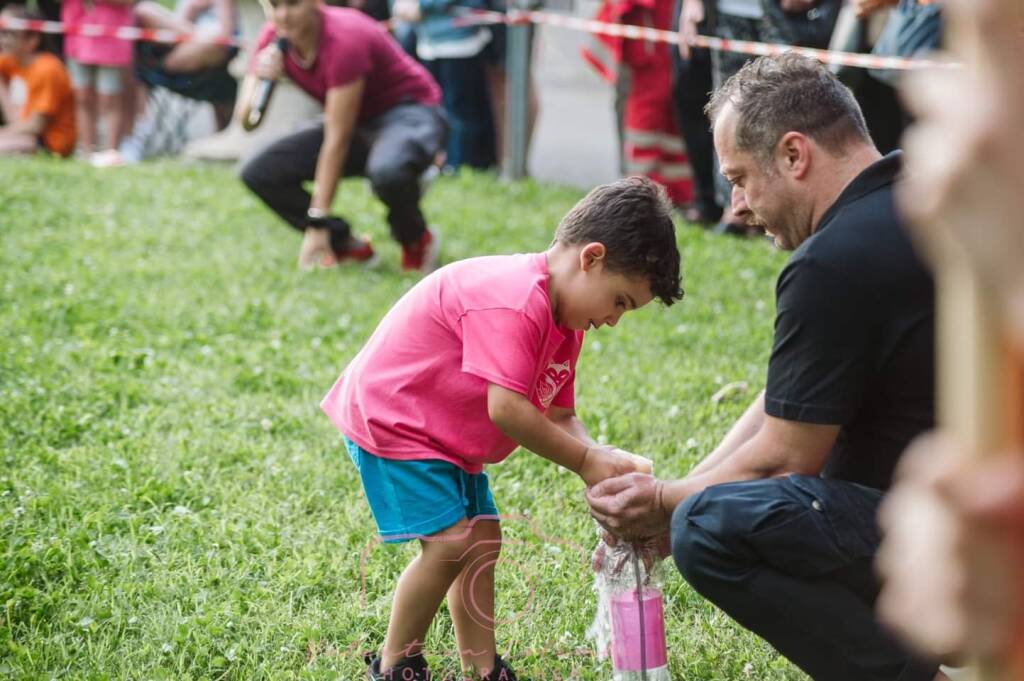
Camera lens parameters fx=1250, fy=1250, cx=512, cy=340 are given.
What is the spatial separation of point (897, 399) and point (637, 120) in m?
5.44

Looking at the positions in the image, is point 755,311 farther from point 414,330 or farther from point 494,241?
point 414,330

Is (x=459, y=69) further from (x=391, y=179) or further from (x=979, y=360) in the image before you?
(x=979, y=360)

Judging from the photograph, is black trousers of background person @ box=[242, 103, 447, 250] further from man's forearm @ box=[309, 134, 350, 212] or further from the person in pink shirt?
the person in pink shirt

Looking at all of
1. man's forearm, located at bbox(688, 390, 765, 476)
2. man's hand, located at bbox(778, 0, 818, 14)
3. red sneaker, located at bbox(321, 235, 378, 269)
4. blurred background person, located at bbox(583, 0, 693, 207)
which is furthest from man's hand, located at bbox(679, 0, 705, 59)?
man's forearm, located at bbox(688, 390, 765, 476)

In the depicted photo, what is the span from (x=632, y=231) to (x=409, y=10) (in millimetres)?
6506

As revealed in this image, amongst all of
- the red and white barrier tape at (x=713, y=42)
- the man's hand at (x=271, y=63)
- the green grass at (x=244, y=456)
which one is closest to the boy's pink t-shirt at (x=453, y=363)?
the green grass at (x=244, y=456)

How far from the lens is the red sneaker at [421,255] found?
6.43 meters

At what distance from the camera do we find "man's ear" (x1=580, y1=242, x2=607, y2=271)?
248 centimetres

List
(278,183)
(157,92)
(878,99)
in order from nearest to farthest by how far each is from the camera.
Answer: (878,99) < (278,183) < (157,92)

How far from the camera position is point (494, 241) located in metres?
6.88

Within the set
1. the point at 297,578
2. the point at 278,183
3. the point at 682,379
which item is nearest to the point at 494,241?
the point at 278,183

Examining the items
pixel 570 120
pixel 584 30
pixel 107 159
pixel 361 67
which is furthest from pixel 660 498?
pixel 570 120

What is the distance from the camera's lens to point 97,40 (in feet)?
32.4

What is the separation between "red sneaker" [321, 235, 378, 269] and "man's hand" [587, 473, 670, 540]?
4040 mm
